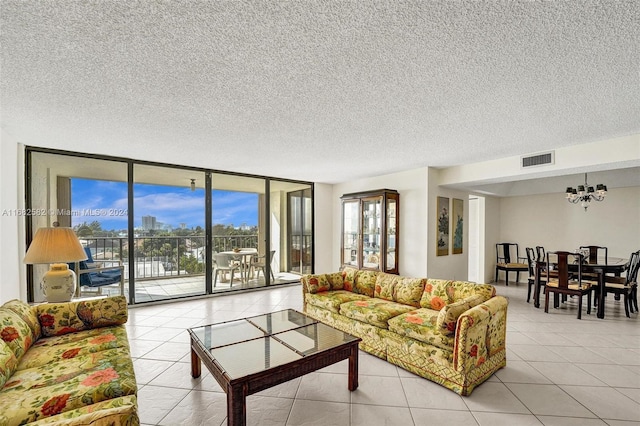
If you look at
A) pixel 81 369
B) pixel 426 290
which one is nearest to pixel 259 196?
pixel 426 290

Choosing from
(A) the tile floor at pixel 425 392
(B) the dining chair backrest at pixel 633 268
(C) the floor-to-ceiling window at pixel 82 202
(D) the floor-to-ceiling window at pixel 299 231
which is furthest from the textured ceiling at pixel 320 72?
(D) the floor-to-ceiling window at pixel 299 231

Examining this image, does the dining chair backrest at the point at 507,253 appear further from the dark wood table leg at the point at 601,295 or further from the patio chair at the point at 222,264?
the patio chair at the point at 222,264

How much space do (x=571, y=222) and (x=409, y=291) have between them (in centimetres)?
525

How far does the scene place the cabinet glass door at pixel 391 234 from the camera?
5281mm

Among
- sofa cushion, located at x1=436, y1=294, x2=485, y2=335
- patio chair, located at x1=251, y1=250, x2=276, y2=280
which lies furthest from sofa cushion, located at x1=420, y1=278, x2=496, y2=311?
patio chair, located at x1=251, y1=250, x2=276, y2=280

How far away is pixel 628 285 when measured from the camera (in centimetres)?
424

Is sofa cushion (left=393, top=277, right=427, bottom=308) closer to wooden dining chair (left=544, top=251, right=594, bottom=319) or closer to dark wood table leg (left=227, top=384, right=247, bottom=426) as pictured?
dark wood table leg (left=227, top=384, right=247, bottom=426)

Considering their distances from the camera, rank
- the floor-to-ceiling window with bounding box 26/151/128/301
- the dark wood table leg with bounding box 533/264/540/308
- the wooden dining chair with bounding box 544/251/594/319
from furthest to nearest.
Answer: the dark wood table leg with bounding box 533/264/540/308
the wooden dining chair with bounding box 544/251/594/319
the floor-to-ceiling window with bounding box 26/151/128/301

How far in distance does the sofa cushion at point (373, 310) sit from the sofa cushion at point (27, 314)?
101 inches

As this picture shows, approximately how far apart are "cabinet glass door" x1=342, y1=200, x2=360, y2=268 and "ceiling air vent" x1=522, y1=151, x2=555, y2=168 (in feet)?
8.87

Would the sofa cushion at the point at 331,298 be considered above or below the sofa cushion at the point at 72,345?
below

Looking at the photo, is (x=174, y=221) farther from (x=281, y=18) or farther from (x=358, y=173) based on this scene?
(x=281, y=18)

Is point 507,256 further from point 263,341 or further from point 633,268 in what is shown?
point 263,341

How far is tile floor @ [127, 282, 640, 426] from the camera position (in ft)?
6.41
